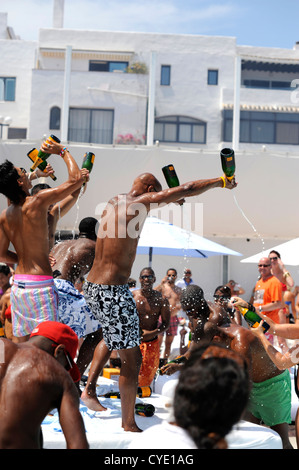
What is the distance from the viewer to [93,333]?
5.04m

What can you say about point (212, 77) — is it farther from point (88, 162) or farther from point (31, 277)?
point (31, 277)

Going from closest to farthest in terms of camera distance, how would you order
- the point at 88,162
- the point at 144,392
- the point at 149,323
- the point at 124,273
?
1. the point at 124,273
2. the point at 88,162
3. the point at 144,392
4. the point at 149,323

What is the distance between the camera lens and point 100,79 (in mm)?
28172

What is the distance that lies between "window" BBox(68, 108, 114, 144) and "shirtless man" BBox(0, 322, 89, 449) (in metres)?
27.1

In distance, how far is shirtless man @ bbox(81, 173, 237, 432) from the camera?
157 inches

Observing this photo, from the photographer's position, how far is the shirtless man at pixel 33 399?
217cm

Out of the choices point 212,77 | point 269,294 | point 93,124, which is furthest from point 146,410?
point 212,77

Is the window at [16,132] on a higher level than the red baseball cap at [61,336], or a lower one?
higher

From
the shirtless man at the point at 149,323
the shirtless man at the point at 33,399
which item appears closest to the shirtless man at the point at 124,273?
the shirtless man at the point at 33,399

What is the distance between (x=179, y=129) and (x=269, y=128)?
4925 mm

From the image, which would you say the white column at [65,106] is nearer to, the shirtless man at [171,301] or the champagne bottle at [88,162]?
the shirtless man at [171,301]

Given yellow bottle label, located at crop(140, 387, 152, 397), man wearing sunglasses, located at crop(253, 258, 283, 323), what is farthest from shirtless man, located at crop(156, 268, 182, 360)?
yellow bottle label, located at crop(140, 387, 152, 397)

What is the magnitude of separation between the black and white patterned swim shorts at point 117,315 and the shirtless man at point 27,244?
0.34 m

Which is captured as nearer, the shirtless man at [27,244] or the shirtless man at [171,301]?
the shirtless man at [27,244]
